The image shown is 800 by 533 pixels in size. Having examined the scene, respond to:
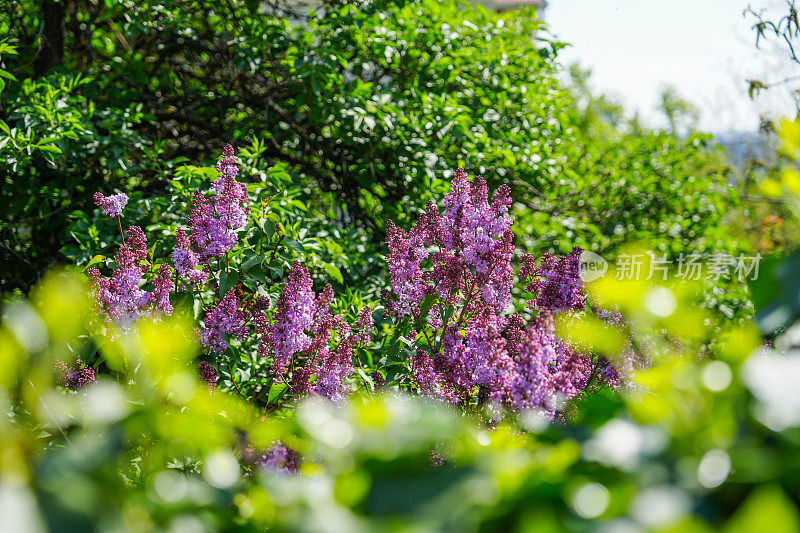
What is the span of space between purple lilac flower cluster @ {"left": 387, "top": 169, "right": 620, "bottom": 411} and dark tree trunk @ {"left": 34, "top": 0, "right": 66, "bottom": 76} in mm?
3570

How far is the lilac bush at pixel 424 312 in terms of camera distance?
1.65 m

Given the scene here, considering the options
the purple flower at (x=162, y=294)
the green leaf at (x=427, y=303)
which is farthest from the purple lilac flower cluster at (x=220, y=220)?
the green leaf at (x=427, y=303)

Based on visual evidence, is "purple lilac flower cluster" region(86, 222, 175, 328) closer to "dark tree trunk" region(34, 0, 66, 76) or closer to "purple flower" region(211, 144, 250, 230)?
"purple flower" region(211, 144, 250, 230)

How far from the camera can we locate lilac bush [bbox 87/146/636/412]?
165 centimetres

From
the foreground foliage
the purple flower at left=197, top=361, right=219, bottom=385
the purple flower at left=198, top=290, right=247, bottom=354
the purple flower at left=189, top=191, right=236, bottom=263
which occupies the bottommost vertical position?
the purple flower at left=197, top=361, right=219, bottom=385

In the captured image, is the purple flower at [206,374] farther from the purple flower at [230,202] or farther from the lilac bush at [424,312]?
the purple flower at [230,202]

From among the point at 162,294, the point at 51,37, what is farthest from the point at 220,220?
the point at 51,37

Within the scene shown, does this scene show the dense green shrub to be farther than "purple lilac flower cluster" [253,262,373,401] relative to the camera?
Yes

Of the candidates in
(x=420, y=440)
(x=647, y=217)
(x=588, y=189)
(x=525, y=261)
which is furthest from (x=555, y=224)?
(x=420, y=440)

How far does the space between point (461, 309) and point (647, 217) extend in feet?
13.6

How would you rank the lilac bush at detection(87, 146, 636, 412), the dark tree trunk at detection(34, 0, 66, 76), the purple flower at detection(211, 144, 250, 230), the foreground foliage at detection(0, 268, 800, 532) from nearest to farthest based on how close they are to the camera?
the foreground foliage at detection(0, 268, 800, 532)
the lilac bush at detection(87, 146, 636, 412)
the purple flower at detection(211, 144, 250, 230)
the dark tree trunk at detection(34, 0, 66, 76)

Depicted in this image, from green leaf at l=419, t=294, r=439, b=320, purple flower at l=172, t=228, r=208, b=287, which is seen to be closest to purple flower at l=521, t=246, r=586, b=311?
green leaf at l=419, t=294, r=439, b=320

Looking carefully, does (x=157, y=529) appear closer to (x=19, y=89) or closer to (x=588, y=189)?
(x=19, y=89)

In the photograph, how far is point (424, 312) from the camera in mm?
2092
